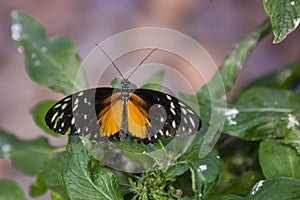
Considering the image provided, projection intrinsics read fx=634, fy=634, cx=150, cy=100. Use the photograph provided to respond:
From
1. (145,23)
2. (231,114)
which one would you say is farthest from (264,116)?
(145,23)

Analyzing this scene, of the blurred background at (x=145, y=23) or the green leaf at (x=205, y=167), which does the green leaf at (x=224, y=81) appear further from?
the blurred background at (x=145, y=23)

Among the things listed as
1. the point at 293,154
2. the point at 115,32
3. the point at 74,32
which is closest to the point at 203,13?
the point at 115,32

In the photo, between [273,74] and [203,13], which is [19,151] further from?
[203,13]

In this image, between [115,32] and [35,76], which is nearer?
[35,76]

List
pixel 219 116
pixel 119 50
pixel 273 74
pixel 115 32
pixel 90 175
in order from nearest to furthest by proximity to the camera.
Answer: pixel 90 175
pixel 219 116
pixel 273 74
pixel 119 50
pixel 115 32

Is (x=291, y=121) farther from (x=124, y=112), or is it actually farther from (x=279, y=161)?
(x=124, y=112)
